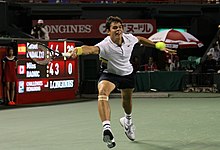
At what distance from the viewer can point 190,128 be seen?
31.8ft

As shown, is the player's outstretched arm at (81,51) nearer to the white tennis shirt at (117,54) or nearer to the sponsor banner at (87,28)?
the white tennis shirt at (117,54)

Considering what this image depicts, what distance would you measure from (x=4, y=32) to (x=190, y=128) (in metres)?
15.7

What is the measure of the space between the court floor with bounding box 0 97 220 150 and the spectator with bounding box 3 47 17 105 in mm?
1243

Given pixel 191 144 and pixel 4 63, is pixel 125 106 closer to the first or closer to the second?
pixel 191 144

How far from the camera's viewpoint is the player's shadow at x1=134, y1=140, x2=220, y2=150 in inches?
291


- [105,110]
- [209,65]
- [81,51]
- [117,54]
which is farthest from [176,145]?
[209,65]

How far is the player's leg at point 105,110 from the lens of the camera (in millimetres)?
6738

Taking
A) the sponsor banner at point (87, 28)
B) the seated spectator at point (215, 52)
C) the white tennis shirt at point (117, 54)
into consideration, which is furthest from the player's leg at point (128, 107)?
the sponsor banner at point (87, 28)

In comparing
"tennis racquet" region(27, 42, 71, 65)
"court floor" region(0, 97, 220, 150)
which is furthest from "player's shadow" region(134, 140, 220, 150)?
"tennis racquet" region(27, 42, 71, 65)

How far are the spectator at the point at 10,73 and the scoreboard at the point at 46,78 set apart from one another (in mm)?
231

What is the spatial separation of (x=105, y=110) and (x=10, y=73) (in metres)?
9.62

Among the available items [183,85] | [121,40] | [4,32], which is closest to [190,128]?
[121,40]

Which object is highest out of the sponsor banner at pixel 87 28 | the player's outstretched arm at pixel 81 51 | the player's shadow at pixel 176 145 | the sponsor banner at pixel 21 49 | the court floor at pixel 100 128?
the sponsor banner at pixel 87 28

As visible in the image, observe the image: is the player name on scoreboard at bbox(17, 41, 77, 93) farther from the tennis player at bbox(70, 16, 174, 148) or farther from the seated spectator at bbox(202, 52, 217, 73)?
the tennis player at bbox(70, 16, 174, 148)
